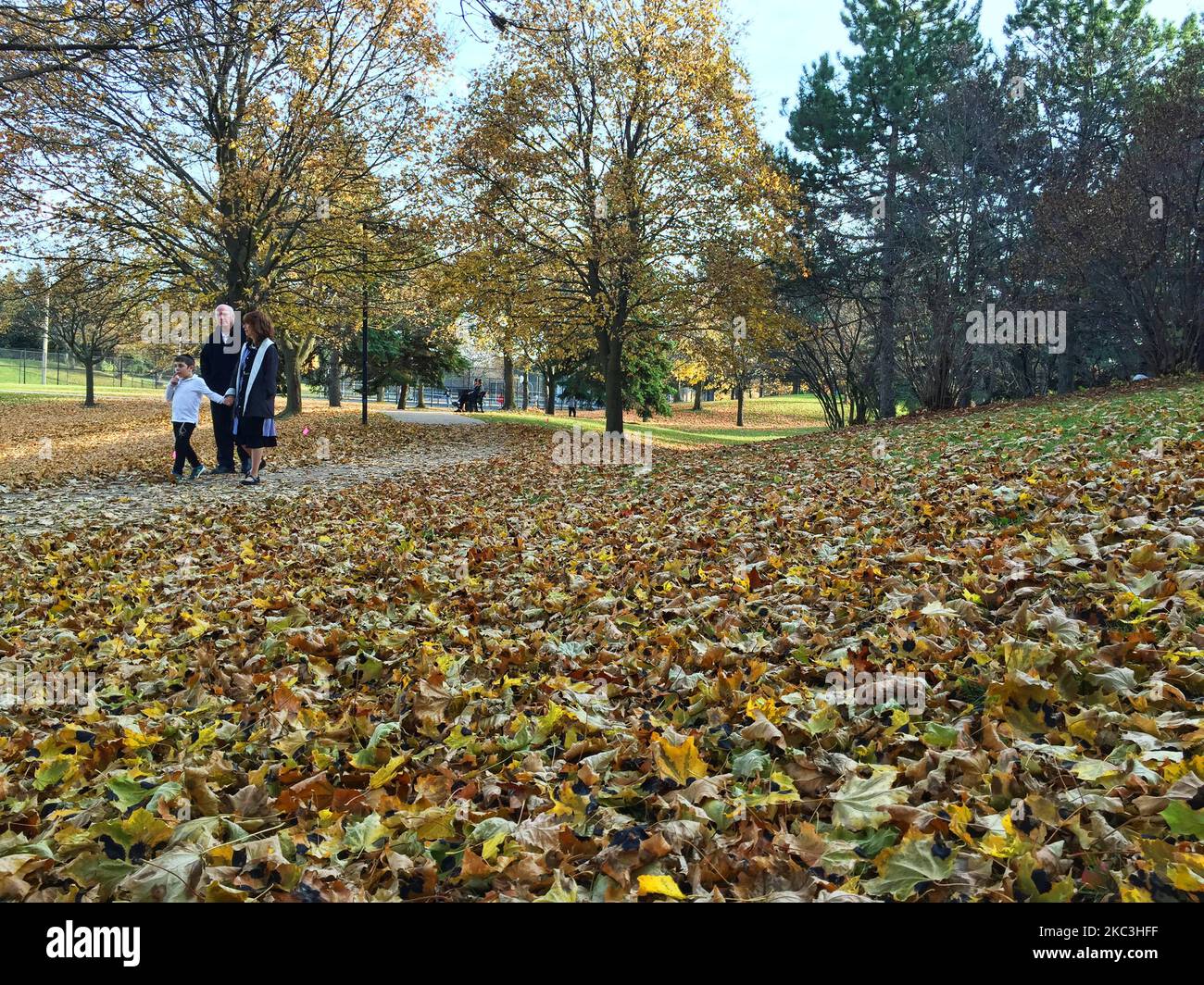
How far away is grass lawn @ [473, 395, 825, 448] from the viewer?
28144 millimetres

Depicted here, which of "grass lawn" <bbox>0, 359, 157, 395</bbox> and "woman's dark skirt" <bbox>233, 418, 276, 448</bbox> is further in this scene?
"grass lawn" <bbox>0, 359, 157, 395</bbox>

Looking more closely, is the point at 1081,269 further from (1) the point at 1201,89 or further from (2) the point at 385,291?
(2) the point at 385,291

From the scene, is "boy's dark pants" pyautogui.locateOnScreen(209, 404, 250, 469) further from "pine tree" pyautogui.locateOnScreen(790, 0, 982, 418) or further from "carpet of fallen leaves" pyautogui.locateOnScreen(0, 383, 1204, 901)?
"pine tree" pyautogui.locateOnScreen(790, 0, 982, 418)

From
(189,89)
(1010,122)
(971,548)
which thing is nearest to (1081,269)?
(1010,122)

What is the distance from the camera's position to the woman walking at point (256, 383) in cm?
962

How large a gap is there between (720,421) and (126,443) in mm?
32293

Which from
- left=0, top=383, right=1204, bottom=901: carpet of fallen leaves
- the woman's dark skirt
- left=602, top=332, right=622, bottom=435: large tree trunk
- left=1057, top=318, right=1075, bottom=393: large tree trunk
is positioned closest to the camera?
left=0, top=383, right=1204, bottom=901: carpet of fallen leaves

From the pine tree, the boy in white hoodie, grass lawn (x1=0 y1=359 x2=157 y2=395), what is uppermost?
the pine tree

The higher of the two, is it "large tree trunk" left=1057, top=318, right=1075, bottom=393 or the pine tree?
the pine tree

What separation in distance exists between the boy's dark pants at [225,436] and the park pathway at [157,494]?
0.29 meters

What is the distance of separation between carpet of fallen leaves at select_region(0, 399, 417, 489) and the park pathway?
675mm

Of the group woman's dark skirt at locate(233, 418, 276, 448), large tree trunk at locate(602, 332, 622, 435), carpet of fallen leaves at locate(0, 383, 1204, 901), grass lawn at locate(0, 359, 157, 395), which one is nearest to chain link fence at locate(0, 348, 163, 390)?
grass lawn at locate(0, 359, 157, 395)

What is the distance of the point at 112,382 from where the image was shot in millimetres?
63438
